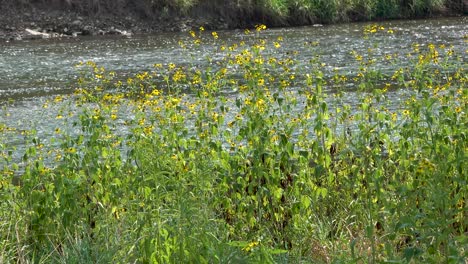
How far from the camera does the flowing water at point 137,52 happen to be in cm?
1439

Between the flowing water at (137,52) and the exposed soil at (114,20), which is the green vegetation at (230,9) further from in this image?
the flowing water at (137,52)

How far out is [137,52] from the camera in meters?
19.3

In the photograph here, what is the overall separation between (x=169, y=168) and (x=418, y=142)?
1.44 m

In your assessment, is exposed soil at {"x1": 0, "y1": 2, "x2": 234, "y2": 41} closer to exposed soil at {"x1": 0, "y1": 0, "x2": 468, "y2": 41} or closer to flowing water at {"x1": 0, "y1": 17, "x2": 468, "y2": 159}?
exposed soil at {"x1": 0, "y1": 0, "x2": 468, "y2": 41}

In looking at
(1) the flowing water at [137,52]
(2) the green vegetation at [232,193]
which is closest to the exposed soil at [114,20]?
(1) the flowing water at [137,52]

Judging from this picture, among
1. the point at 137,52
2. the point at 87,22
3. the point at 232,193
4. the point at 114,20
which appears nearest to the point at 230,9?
the point at 114,20

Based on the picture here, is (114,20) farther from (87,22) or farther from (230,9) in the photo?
(230,9)

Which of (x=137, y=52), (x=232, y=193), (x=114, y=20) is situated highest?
(x=232, y=193)

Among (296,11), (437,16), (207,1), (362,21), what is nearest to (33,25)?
(207,1)

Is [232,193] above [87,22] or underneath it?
above

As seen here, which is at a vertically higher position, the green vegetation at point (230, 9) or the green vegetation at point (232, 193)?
the green vegetation at point (232, 193)

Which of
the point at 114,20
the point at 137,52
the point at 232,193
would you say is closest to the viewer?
the point at 232,193

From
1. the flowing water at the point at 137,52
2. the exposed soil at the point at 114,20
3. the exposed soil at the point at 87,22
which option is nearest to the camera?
the flowing water at the point at 137,52

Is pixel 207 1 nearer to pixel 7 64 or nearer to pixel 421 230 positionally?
pixel 7 64
